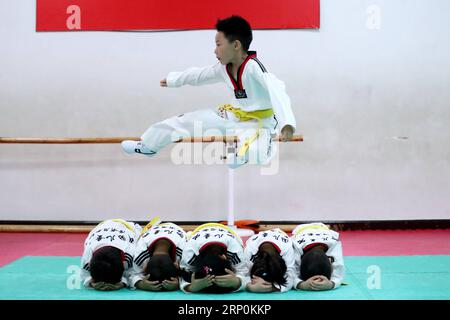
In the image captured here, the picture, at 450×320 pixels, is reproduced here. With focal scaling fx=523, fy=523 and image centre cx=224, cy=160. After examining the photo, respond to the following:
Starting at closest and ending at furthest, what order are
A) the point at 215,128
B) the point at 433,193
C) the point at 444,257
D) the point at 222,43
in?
the point at 222,43 < the point at 215,128 < the point at 444,257 < the point at 433,193

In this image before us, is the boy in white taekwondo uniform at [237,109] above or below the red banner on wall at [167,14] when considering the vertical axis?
below

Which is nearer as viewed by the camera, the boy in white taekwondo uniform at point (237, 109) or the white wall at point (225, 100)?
the boy in white taekwondo uniform at point (237, 109)

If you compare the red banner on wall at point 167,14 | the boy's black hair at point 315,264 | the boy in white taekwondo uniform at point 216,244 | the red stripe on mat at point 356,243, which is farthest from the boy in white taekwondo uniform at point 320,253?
the red banner on wall at point 167,14

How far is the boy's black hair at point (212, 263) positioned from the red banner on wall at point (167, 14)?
3539 mm

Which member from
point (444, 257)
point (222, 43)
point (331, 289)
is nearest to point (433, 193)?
point (444, 257)

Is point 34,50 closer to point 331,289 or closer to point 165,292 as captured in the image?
point 165,292

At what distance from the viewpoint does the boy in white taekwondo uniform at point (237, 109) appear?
140 inches

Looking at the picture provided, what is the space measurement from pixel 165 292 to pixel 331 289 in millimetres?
1064

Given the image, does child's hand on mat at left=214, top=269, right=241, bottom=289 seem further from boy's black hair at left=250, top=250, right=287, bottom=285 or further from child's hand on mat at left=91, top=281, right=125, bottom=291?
child's hand on mat at left=91, top=281, right=125, bottom=291

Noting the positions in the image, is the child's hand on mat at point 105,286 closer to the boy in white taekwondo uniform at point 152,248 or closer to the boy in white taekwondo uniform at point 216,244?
the boy in white taekwondo uniform at point 152,248

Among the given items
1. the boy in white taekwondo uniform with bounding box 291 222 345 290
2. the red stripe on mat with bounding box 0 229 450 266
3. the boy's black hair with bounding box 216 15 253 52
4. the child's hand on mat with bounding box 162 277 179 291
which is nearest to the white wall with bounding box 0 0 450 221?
the red stripe on mat with bounding box 0 229 450 266

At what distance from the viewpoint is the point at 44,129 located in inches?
247

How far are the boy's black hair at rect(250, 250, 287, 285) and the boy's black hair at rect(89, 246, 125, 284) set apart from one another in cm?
87

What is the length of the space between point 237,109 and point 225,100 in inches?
91.3
